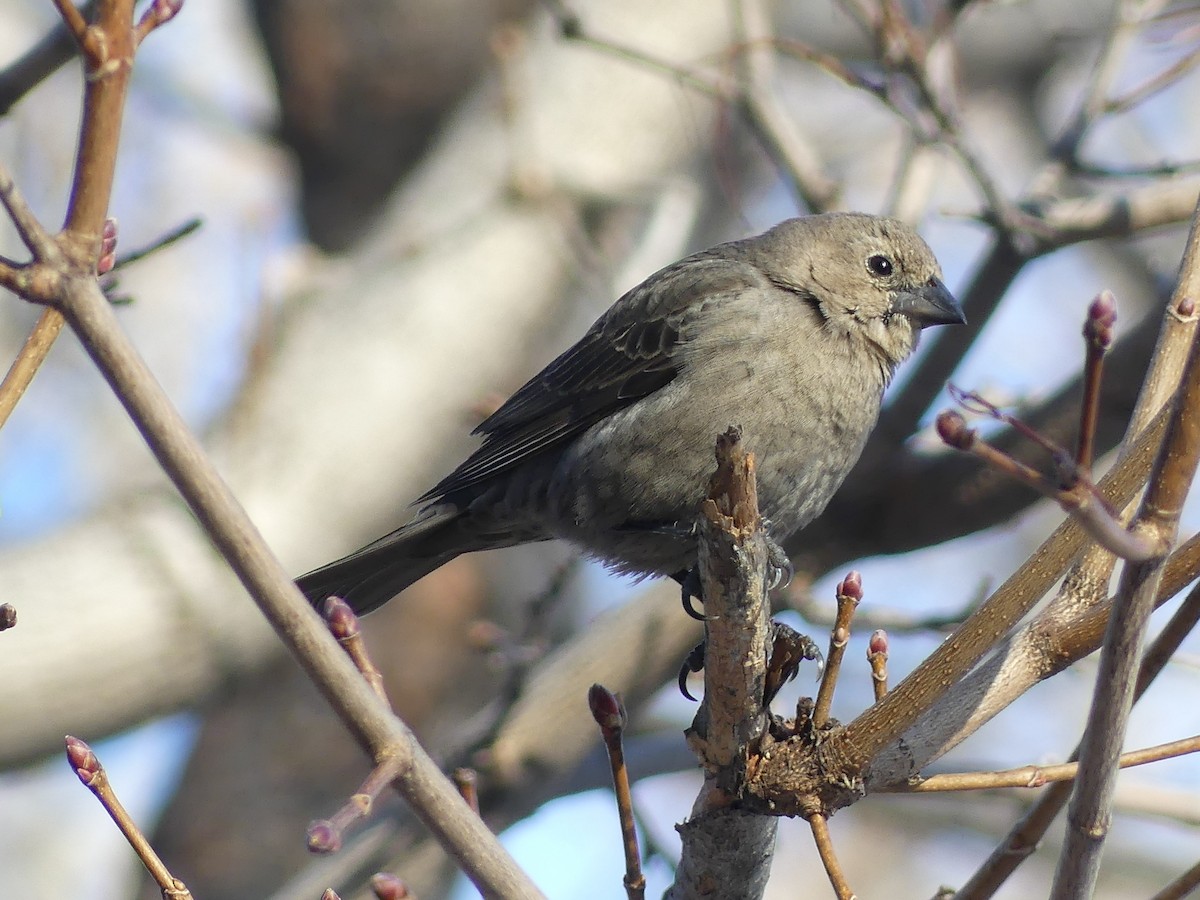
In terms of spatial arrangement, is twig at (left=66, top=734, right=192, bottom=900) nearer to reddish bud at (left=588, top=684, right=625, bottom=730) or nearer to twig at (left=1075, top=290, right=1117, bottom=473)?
reddish bud at (left=588, top=684, right=625, bottom=730)

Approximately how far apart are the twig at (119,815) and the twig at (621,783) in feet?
2.53

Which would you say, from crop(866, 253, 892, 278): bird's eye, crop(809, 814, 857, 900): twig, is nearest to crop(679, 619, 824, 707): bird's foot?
crop(809, 814, 857, 900): twig

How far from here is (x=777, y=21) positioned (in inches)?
378

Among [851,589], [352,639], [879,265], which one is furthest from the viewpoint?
[879,265]

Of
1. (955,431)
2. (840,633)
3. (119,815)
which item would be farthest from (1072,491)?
(119,815)

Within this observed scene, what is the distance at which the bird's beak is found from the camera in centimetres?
463

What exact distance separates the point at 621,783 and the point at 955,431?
3.59 ft

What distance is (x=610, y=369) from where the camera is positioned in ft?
15.3

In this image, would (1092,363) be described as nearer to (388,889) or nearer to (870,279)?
(388,889)

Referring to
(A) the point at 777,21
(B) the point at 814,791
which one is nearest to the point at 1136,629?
(B) the point at 814,791

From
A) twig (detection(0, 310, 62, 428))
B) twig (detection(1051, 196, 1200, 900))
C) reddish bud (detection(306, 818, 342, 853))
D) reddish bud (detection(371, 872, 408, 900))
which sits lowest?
twig (detection(1051, 196, 1200, 900))

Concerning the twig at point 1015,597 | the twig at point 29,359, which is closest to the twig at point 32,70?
the twig at point 29,359

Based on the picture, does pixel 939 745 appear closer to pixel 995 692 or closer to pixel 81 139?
pixel 995 692

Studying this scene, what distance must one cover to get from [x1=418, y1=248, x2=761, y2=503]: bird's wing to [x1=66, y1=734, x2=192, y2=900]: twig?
2582mm
